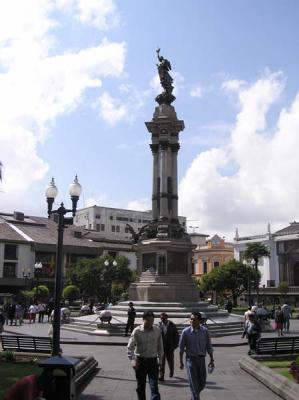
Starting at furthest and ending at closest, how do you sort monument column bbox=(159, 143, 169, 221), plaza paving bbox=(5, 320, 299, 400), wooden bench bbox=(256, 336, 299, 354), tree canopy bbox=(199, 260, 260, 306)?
tree canopy bbox=(199, 260, 260, 306), monument column bbox=(159, 143, 169, 221), wooden bench bbox=(256, 336, 299, 354), plaza paving bbox=(5, 320, 299, 400)

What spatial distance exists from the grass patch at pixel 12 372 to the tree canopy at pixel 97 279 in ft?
139

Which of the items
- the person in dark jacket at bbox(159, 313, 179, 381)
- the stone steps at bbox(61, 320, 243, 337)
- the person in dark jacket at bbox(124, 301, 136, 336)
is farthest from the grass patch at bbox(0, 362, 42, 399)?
the stone steps at bbox(61, 320, 243, 337)

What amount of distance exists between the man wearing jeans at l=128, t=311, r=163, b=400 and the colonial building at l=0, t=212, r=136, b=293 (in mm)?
50653

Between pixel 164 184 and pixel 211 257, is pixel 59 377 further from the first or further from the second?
pixel 211 257

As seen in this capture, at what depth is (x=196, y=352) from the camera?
8500mm

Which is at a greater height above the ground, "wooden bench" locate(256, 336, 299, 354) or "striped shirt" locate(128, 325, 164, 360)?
"striped shirt" locate(128, 325, 164, 360)

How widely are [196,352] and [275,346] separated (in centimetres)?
670

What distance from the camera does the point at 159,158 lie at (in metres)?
29.8

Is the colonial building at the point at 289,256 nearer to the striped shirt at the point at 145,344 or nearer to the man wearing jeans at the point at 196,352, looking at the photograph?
the man wearing jeans at the point at 196,352

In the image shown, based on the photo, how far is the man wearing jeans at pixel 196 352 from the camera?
822cm

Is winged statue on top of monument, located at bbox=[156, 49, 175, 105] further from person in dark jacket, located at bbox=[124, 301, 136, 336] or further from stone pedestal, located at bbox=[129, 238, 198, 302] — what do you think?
person in dark jacket, located at bbox=[124, 301, 136, 336]

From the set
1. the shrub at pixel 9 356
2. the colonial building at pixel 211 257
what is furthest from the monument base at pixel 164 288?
the colonial building at pixel 211 257

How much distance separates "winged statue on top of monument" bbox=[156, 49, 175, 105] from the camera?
31.2m

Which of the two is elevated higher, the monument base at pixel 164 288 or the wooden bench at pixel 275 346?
the monument base at pixel 164 288
